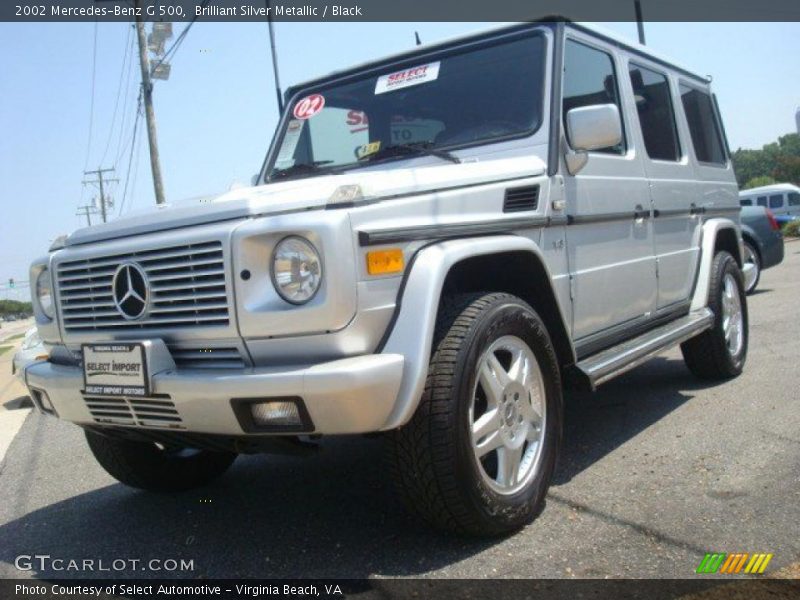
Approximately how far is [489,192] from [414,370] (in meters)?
0.94

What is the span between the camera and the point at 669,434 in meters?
4.27

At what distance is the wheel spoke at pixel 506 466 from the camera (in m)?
3.00

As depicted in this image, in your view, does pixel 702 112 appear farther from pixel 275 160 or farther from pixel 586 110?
pixel 275 160

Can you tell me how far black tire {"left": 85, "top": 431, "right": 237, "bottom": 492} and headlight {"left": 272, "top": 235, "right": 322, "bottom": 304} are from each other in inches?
50.1

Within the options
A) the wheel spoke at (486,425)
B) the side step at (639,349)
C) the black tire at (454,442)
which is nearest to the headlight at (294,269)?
the black tire at (454,442)

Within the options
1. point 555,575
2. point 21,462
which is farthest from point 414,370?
point 21,462

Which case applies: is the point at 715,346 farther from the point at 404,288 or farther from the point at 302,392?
the point at 302,392

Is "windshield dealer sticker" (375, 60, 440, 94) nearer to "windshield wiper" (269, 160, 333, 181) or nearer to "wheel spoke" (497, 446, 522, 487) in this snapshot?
"windshield wiper" (269, 160, 333, 181)

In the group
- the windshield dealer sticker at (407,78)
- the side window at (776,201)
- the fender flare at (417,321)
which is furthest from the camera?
the side window at (776,201)

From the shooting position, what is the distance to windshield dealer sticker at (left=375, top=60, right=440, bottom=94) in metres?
4.02

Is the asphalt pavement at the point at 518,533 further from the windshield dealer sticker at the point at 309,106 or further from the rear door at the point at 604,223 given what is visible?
the windshield dealer sticker at the point at 309,106

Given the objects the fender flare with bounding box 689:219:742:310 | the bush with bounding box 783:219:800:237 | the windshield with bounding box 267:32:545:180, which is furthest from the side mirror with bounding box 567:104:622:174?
the bush with bounding box 783:219:800:237

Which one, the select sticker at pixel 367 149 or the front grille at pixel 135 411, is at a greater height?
the select sticker at pixel 367 149

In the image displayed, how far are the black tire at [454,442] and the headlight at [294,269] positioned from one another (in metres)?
0.53
